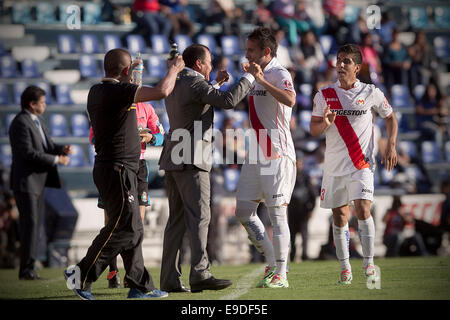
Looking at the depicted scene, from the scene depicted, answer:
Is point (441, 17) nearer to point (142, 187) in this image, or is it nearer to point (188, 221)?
point (142, 187)

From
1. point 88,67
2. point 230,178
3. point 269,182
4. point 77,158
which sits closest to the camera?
point 269,182

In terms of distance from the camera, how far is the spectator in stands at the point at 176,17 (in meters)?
19.0

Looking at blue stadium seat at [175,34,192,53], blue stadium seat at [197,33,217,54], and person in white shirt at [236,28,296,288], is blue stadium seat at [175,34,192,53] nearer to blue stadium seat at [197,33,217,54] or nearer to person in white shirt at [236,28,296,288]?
blue stadium seat at [197,33,217,54]

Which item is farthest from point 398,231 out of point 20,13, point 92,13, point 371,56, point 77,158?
point 20,13

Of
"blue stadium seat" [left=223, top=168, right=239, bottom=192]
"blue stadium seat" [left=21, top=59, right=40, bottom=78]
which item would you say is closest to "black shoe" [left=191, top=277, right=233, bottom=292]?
"blue stadium seat" [left=223, top=168, right=239, bottom=192]

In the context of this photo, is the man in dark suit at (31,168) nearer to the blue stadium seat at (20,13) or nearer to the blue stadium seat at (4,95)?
the blue stadium seat at (4,95)

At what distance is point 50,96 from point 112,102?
1123 centimetres

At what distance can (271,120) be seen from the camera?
24.7 feet

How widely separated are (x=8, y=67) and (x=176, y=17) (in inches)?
164

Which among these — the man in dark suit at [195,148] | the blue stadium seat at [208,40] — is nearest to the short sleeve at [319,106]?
the man in dark suit at [195,148]

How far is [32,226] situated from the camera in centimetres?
1002

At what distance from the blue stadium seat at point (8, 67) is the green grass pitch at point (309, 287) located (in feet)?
26.3
